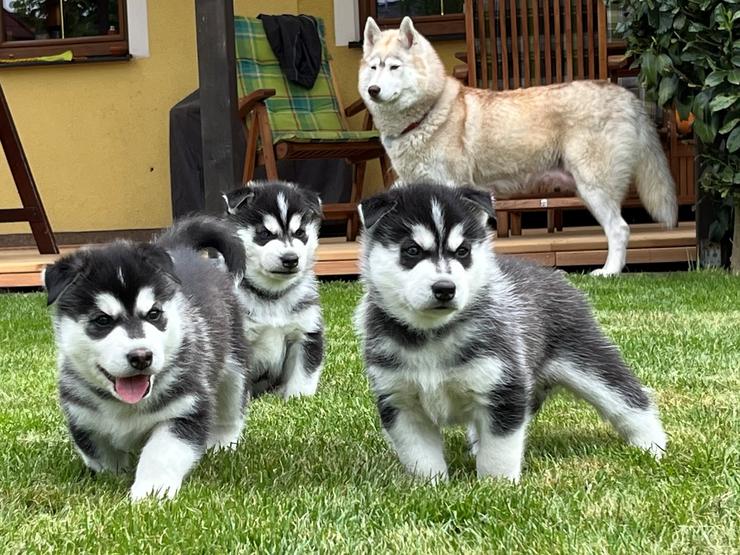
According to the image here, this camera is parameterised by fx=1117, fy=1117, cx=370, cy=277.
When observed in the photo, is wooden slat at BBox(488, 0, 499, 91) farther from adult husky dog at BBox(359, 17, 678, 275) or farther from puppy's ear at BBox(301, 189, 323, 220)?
puppy's ear at BBox(301, 189, 323, 220)

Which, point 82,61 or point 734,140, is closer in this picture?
point 734,140

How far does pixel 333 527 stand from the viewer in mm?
2607

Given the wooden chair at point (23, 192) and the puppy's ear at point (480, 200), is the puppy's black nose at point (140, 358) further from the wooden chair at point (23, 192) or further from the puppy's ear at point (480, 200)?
the wooden chair at point (23, 192)

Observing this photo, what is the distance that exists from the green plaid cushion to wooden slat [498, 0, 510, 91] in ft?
5.56

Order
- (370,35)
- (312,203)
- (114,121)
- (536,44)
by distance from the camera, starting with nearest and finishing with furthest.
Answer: (312,203) → (370,35) → (536,44) → (114,121)

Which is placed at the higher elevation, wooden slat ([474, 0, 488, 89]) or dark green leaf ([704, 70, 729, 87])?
wooden slat ([474, 0, 488, 89])

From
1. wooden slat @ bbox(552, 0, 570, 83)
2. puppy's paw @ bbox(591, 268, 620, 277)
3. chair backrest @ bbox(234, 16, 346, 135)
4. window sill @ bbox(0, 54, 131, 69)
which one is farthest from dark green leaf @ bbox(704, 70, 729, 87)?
window sill @ bbox(0, 54, 131, 69)

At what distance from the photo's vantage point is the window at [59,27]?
1119 centimetres

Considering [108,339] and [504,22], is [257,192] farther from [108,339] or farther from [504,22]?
[504,22]

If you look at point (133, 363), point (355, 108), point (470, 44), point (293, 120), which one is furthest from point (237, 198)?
point (355, 108)

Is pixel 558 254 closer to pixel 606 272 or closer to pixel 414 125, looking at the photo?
pixel 606 272

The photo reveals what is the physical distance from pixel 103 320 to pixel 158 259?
0.81 ft

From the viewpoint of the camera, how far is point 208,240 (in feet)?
13.6

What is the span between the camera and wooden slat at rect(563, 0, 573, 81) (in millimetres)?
9078
